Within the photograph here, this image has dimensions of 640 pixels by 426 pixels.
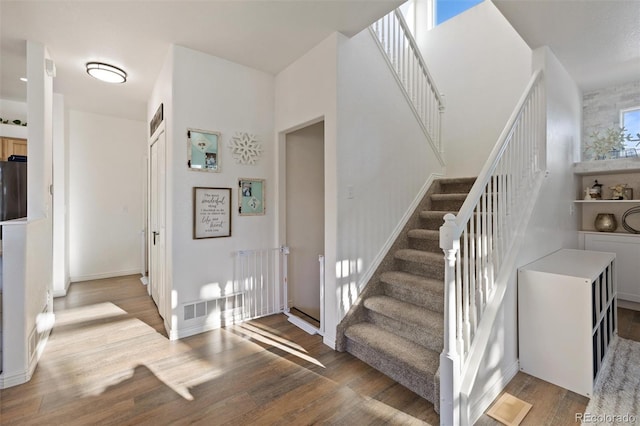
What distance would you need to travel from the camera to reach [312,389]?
6.73 feet

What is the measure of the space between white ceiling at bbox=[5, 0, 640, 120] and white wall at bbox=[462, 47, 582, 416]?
279mm

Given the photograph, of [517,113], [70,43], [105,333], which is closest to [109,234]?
[105,333]

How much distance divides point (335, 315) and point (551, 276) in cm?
170

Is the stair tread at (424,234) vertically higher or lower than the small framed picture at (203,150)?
lower

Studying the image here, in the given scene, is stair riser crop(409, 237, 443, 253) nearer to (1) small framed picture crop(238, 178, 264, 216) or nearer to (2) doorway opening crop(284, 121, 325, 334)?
(2) doorway opening crop(284, 121, 325, 334)

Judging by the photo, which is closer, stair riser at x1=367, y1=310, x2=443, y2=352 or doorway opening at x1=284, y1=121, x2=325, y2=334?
stair riser at x1=367, y1=310, x2=443, y2=352

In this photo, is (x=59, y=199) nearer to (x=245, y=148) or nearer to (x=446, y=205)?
(x=245, y=148)

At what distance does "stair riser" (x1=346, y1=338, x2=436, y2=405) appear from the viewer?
1929mm

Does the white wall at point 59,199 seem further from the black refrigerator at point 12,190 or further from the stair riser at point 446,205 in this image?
the stair riser at point 446,205

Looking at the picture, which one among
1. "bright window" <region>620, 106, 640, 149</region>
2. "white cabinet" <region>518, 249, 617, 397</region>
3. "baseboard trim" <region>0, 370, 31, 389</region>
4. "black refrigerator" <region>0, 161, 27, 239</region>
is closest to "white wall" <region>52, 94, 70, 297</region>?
"black refrigerator" <region>0, 161, 27, 239</region>

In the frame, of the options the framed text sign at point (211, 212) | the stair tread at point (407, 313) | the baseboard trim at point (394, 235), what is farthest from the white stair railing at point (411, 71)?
the framed text sign at point (211, 212)

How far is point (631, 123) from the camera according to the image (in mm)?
3611

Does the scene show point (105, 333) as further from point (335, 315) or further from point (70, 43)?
point (70, 43)

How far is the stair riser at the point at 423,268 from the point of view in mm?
2572
